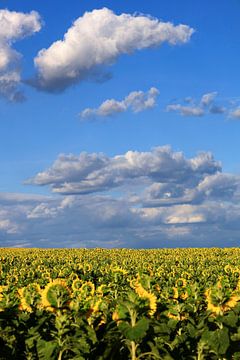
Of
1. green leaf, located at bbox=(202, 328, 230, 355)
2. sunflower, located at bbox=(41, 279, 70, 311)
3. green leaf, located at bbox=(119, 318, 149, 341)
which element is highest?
sunflower, located at bbox=(41, 279, 70, 311)

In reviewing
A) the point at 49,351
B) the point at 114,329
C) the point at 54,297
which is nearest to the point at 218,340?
the point at 114,329

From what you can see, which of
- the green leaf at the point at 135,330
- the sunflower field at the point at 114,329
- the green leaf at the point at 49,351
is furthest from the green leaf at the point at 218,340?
the green leaf at the point at 49,351

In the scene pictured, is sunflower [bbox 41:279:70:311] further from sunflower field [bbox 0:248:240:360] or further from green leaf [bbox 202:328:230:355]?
green leaf [bbox 202:328:230:355]

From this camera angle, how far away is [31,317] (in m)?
6.90

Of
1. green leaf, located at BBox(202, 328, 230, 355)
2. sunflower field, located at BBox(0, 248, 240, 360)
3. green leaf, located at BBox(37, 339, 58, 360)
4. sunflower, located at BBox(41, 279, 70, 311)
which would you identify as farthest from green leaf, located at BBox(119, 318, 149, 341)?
sunflower, located at BBox(41, 279, 70, 311)

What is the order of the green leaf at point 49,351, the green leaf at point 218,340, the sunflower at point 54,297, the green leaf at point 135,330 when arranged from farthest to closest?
the sunflower at point 54,297 → the green leaf at point 218,340 → the green leaf at point 49,351 → the green leaf at point 135,330

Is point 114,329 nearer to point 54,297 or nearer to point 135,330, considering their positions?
point 135,330

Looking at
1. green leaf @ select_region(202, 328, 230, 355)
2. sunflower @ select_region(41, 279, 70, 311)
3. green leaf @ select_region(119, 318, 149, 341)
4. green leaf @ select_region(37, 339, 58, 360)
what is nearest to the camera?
green leaf @ select_region(119, 318, 149, 341)

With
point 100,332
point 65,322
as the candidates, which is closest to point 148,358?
point 100,332

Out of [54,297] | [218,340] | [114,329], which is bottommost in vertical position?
[218,340]

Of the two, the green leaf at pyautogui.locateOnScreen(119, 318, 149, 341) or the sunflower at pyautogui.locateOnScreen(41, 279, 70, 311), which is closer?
the green leaf at pyautogui.locateOnScreen(119, 318, 149, 341)

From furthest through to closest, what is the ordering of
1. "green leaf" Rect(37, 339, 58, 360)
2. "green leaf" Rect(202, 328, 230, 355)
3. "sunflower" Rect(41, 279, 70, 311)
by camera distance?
"sunflower" Rect(41, 279, 70, 311) → "green leaf" Rect(202, 328, 230, 355) → "green leaf" Rect(37, 339, 58, 360)

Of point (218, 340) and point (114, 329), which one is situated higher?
point (114, 329)

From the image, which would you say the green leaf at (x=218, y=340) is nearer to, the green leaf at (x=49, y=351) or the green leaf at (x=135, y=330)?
the green leaf at (x=135, y=330)
